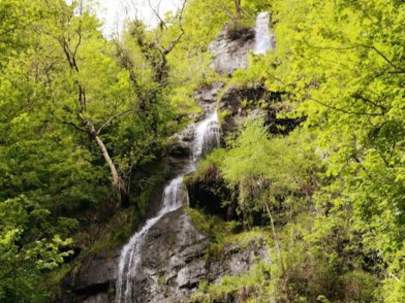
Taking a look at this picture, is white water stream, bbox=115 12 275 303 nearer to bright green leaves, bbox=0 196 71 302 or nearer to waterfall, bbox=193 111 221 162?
waterfall, bbox=193 111 221 162

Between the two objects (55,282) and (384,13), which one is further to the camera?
(55,282)

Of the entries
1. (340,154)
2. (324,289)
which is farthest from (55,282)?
(340,154)

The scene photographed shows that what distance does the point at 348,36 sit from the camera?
22.9ft

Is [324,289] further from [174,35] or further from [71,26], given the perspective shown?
[174,35]

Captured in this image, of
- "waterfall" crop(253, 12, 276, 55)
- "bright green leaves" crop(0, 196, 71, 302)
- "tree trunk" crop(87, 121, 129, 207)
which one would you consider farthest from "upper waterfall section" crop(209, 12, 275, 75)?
"bright green leaves" crop(0, 196, 71, 302)

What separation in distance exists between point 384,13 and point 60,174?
11132 mm

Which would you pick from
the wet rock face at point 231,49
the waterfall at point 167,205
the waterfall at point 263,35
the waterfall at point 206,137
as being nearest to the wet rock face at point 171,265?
the waterfall at point 167,205

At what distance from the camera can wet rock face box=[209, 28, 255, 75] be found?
24.9 m

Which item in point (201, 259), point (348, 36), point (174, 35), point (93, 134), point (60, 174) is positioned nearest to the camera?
point (348, 36)

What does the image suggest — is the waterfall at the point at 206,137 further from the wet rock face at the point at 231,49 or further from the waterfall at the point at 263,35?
Result: the waterfall at the point at 263,35

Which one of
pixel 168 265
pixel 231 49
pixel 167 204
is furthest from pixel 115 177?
pixel 231 49

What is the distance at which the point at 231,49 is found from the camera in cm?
2625

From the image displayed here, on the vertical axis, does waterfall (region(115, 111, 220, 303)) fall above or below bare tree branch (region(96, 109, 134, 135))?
below

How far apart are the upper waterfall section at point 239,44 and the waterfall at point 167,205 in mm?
5534
